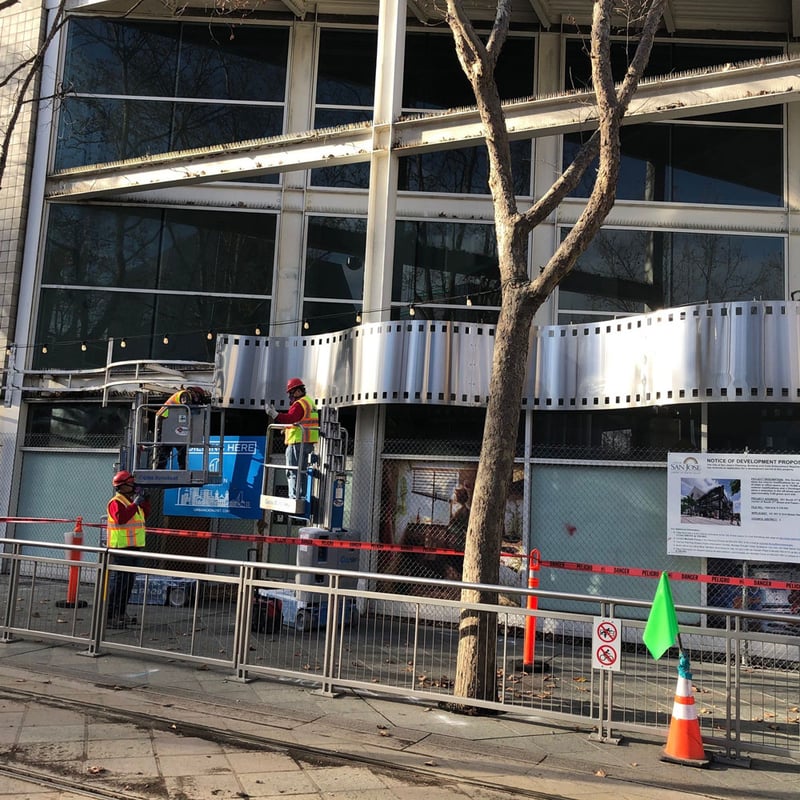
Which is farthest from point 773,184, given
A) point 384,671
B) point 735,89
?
point 384,671

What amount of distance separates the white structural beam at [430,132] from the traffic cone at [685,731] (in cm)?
757

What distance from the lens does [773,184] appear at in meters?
13.9

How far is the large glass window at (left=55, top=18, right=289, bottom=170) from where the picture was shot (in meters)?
15.3

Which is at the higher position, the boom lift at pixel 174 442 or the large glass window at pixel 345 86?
the large glass window at pixel 345 86

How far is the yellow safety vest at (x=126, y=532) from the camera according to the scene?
1086 cm

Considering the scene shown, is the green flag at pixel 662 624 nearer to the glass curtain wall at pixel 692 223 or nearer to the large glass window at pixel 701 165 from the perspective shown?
the glass curtain wall at pixel 692 223

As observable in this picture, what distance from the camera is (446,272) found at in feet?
46.5

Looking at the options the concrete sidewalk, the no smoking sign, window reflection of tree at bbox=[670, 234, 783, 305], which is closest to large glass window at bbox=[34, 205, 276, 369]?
window reflection of tree at bbox=[670, 234, 783, 305]

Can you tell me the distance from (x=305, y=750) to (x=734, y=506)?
22.6ft

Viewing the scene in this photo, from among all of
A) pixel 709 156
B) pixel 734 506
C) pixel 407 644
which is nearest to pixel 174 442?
pixel 407 644

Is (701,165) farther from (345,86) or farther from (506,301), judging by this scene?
(506,301)

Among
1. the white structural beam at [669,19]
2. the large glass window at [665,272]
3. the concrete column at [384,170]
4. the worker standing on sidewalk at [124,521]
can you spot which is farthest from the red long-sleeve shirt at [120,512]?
the white structural beam at [669,19]

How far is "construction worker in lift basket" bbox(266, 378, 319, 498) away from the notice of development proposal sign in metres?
4.82

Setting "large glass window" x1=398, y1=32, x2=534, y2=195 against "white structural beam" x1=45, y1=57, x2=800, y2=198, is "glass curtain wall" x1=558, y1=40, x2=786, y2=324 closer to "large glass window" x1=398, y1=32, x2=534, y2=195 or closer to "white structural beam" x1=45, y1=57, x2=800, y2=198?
"large glass window" x1=398, y1=32, x2=534, y2=195
